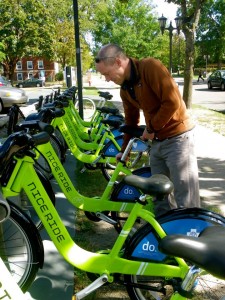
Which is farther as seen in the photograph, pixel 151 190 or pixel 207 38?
pixel 207 38

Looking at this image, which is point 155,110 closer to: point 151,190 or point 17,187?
point 151,190

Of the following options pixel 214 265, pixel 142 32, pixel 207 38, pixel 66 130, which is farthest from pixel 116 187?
pixel 207 38

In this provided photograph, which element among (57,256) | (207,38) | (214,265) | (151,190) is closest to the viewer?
(214,265)

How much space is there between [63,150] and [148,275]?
2956 millimetres

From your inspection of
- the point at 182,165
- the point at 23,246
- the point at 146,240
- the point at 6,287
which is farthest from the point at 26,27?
the point at 6,287

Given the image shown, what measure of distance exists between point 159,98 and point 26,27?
1577 inches

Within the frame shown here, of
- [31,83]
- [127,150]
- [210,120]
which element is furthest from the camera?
[31,83]

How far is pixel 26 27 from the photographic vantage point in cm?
3944

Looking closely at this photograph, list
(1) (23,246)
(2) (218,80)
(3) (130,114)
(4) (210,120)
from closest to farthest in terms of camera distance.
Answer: (1) (23,246) → (3) (130,114) → (4) (210,120) → (2) (218,80)

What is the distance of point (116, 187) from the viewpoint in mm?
3428

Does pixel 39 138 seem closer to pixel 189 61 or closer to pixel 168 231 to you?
pixel 168 231

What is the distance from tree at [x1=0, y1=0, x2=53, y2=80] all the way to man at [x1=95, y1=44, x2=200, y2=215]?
39.1 meters

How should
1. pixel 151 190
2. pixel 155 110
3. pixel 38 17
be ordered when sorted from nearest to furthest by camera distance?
1. pixel 151 190
2. pixel 155 110
3. pixel 38 17

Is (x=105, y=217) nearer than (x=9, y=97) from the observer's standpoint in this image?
Yes
